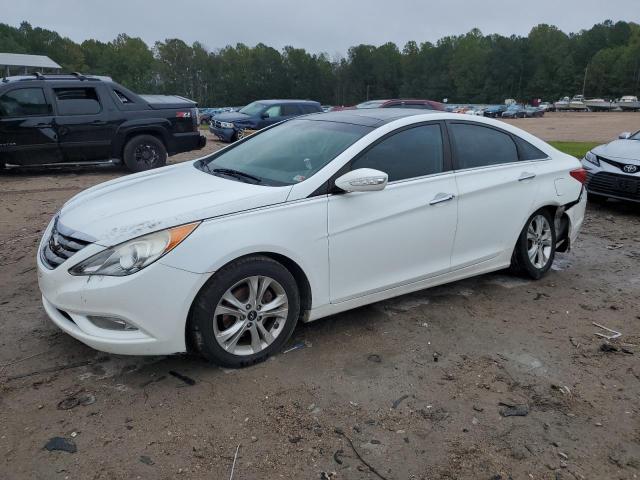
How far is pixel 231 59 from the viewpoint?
130625 mm

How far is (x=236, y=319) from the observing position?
329cm

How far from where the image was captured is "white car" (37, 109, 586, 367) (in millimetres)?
3020

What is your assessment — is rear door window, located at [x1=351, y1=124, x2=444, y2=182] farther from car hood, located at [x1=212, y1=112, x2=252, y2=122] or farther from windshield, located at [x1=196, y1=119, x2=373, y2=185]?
car hood, located at [x1=212, y1=112, x2=252, y2=122]

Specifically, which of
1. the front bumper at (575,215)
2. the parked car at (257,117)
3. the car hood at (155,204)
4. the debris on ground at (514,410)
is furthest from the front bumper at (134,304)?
the parked car at (257,117)

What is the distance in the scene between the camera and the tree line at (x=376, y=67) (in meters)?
114

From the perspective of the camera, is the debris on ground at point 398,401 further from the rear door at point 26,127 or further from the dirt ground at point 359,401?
the rear door at point 26,127

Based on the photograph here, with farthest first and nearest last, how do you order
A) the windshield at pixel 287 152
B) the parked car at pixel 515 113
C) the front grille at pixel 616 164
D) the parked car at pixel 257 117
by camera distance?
the parked car at pixel 515 113 < the parked car at pixel 257 117 < the front grille at pixel 616 164 < the windshield at pixel 287 152

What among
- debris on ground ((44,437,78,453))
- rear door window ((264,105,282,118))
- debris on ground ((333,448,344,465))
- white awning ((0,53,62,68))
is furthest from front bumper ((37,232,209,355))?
white awning ((0,53,62,68))

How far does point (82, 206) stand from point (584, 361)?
346cm

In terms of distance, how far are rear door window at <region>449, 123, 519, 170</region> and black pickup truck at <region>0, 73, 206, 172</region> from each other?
7257 mm

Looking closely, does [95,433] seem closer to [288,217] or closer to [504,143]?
[288,217]

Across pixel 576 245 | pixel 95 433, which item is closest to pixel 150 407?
pixel 95 433

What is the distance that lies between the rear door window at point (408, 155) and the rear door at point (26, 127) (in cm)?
740

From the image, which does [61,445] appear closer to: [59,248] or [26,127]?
[59,248]
